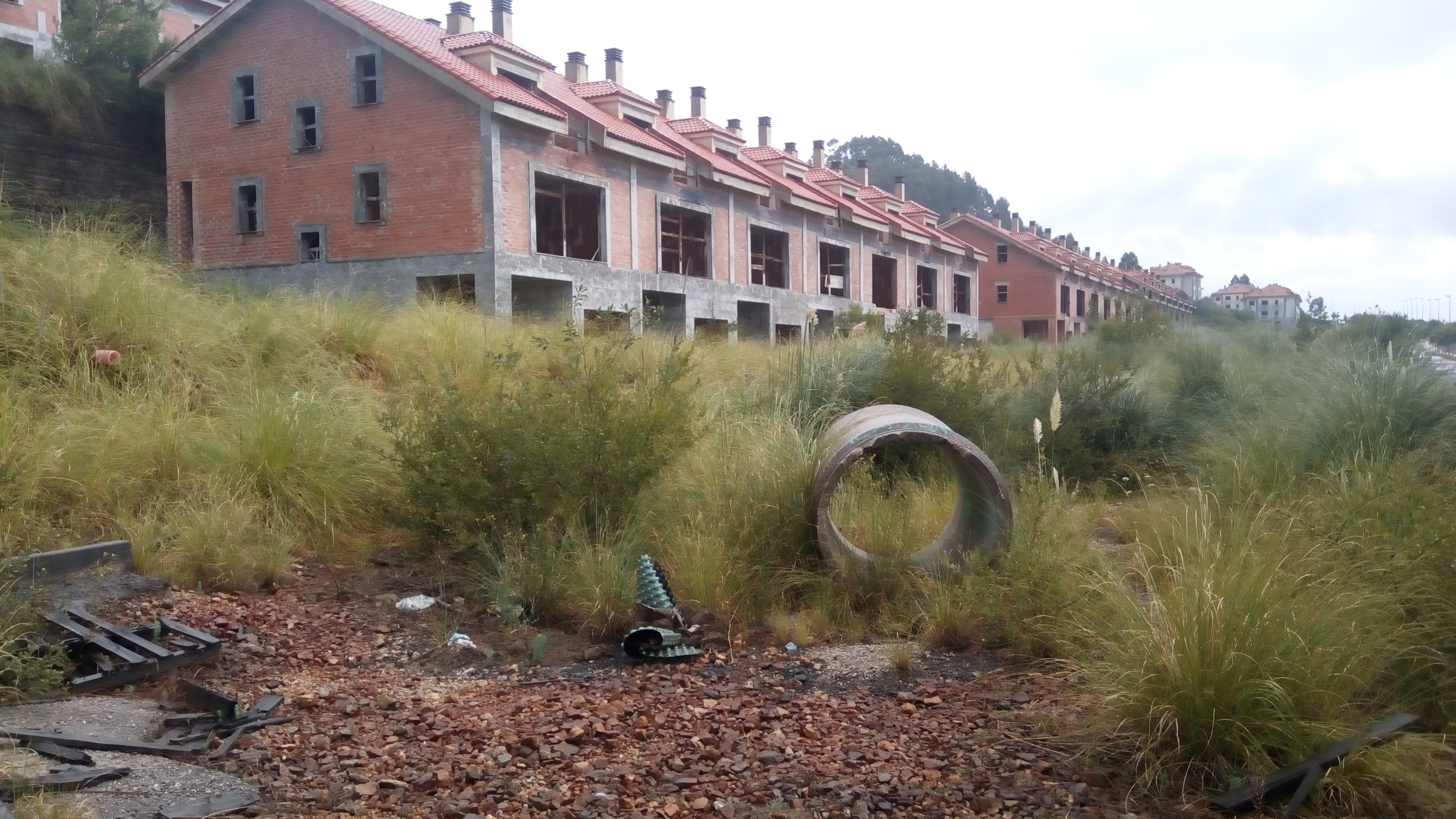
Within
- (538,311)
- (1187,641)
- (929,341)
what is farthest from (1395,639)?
(538,311)

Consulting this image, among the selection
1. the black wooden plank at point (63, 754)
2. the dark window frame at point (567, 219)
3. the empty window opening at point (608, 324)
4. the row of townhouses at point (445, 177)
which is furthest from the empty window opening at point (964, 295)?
the black wooden plank at point (63, 754)

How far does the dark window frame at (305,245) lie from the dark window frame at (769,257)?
1141 cm

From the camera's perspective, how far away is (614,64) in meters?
31.6

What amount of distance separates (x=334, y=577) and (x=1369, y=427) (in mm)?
7866

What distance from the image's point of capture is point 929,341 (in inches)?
483

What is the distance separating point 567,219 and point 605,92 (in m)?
3.46

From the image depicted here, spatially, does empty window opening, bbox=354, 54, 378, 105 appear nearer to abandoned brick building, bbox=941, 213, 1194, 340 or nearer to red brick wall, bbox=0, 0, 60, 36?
red brick wall, bbox=0, 0, 60, 36

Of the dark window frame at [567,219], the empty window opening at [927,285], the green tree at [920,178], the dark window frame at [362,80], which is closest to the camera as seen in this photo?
the dark window frame at [362,80]

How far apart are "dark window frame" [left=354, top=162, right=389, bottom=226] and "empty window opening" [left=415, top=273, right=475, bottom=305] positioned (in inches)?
56.9

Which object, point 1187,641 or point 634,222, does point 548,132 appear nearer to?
point 634,222

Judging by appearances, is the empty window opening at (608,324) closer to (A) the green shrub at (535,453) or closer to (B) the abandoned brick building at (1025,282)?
(A) the green shrub at (535,453)

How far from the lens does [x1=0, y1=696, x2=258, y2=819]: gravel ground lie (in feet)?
12.5

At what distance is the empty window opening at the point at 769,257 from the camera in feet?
98.7

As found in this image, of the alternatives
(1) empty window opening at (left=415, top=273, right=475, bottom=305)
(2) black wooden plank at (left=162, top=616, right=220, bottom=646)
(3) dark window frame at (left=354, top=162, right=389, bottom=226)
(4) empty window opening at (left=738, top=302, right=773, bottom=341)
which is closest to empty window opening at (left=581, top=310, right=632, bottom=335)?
(1) empty window opening at (left=415, top=273, right=475, bottom=305)
